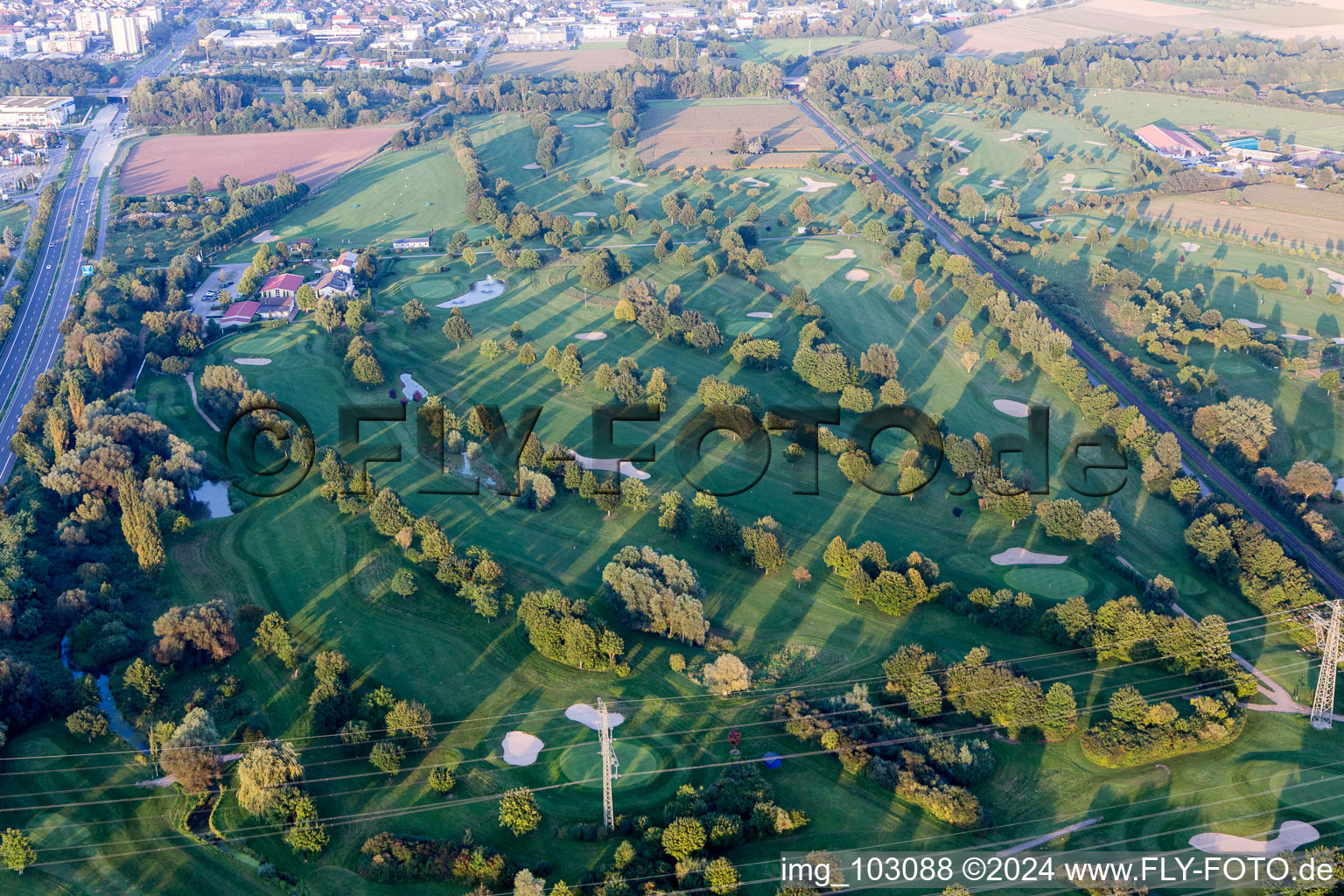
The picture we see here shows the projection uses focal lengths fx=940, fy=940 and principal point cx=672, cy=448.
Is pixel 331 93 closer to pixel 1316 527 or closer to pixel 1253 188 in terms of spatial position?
pixel 1253 188

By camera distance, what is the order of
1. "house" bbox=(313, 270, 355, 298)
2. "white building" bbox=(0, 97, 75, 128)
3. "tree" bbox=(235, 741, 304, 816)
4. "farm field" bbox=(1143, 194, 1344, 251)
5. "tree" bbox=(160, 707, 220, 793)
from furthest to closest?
"white building" bbox=(0, 97, 75, 128) < "farm field" bbox=(1143, 194, 1344, 251) < "house" bbox=(313, 270, 355, 298) < "tree" bbox=(160, 707, 220, 793) < "tree" bbox=(235, 741, 304, 816)

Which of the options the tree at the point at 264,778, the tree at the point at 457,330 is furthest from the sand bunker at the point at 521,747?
the tree at the point at 457,330

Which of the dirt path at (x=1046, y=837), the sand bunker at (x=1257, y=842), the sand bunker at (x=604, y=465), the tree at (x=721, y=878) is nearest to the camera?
the tree at (x=721, y=878)

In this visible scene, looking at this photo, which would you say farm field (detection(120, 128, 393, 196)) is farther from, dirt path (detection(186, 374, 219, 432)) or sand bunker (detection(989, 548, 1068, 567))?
sand bunker (detection(989, 548, 1068, 567))

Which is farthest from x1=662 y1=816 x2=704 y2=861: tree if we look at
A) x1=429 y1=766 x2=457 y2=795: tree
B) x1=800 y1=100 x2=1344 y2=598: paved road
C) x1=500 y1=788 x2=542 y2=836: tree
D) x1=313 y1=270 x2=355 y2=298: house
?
x1=313 y1=270 x2=355 y2=298: house

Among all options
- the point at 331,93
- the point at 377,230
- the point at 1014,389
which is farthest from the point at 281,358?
the point at 331,93

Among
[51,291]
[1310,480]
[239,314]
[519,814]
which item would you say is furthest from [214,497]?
[1310,480]

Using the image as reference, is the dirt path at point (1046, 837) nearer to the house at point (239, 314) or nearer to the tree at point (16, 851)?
the tree at point (16, 851)
